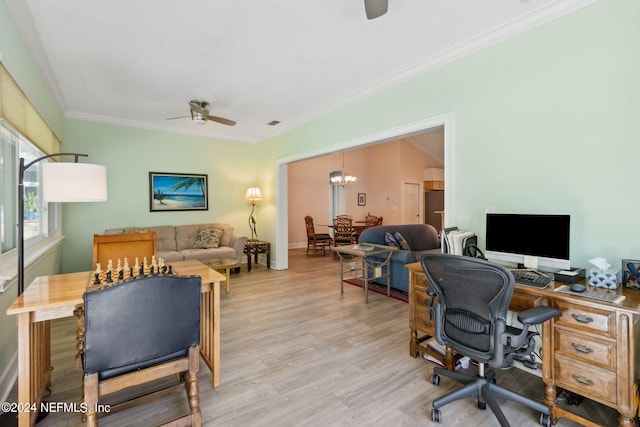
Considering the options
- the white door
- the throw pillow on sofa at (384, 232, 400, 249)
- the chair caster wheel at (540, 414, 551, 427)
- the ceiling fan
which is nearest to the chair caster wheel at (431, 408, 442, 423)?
the chair caster wheel at (540, 414, 551, 427)

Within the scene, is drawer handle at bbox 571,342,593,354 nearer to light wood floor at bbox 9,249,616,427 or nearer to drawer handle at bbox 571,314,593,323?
drawer handle at bbox 571,314,593,323

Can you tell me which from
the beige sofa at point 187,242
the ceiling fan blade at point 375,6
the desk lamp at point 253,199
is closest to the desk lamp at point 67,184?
the ceiling fan blade at point 375,6

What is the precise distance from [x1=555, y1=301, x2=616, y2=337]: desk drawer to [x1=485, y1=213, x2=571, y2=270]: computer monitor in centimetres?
36

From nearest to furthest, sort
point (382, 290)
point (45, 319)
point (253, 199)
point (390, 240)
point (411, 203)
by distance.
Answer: point (45, 319)
point (382, 290)
point (390, 240)
point (253, 199)
point (411, 203)

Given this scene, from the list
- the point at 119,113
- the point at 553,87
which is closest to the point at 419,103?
the point at 553,87

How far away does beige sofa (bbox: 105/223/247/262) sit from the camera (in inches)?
205

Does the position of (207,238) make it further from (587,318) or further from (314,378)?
(587,318)

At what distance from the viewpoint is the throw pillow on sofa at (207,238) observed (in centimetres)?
570

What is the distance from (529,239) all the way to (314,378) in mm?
1973

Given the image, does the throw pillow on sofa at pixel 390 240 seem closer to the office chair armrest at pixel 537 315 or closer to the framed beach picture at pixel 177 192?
the office chair armrest at pixel 537 315

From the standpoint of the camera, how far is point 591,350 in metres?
1.73

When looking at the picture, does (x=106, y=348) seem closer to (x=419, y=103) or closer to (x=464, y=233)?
(x=464, y=233)

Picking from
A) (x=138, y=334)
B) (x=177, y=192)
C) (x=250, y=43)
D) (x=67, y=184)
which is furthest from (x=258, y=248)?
(x=138, y=334)

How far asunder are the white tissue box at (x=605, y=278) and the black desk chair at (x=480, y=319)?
415 millimetres
